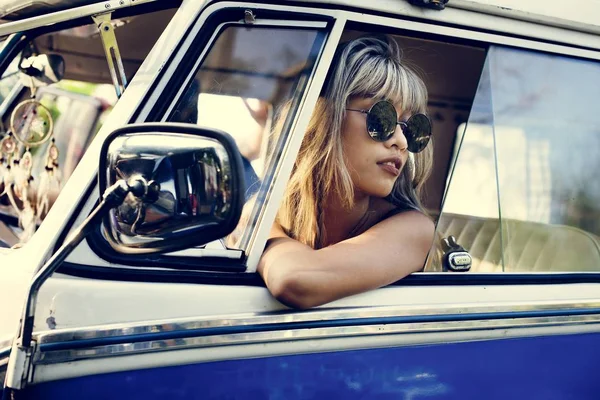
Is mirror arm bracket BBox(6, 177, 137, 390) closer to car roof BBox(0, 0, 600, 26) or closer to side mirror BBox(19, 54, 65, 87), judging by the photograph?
car roof BBox(0, 0, 600, 26)

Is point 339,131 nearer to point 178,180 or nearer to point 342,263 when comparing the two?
point 342,263

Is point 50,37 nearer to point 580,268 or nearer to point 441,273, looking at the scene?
point 441,273

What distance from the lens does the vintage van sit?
1.66 m

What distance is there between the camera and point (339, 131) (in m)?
2.29

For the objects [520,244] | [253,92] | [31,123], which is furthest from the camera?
[31,123]

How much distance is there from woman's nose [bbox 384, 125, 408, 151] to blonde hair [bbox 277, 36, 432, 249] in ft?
0.28

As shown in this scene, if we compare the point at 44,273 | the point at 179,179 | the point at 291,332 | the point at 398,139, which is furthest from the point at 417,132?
the point at 44,273

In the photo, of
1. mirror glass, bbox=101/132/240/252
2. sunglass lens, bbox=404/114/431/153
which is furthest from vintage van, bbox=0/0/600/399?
sunglass lens, bbox=404/114/431/153

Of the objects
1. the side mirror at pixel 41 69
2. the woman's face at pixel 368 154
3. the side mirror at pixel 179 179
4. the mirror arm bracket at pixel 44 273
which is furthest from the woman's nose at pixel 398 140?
the side mirror at pixel 41 69

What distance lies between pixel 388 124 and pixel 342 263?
50cm

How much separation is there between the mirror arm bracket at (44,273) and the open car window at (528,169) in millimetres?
1173

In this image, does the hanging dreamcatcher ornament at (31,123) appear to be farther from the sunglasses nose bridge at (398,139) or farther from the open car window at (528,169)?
the open car window at (528,169)

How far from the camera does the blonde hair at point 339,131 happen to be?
221 centimetres

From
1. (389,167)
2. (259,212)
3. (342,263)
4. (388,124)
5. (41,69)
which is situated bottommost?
(342,263)
